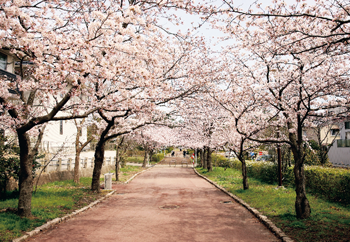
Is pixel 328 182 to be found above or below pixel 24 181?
below

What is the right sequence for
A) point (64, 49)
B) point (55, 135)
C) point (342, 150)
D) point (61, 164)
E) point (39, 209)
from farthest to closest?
1. point (342, 150)
2. point (55, 135)
3. point (61, 164)
4. point (39, 209)
5. point (64, 49)

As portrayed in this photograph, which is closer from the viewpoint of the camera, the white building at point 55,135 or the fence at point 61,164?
the fence at point 61,164

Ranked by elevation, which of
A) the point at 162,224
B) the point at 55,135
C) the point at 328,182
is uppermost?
the point at 55,135

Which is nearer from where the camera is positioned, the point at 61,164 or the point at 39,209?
the point at 39,209

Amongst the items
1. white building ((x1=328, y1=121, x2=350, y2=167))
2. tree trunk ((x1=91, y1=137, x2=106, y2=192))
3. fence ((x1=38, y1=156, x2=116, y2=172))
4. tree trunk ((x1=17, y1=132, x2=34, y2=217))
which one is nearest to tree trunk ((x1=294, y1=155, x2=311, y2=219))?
tree trunk ((x1=17, y1=132, x2=34, y2=217))

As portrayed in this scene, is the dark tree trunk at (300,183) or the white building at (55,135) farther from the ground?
the white building at (55,135)

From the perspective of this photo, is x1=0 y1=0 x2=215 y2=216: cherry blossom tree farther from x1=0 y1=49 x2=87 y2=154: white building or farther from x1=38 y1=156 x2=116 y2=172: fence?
x1=0 y1=49 x2=87 y2=154: white building

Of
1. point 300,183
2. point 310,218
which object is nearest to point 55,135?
point 300,183

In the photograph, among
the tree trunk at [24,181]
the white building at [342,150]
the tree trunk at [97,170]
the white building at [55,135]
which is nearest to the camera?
the tree trunk at [24,181]

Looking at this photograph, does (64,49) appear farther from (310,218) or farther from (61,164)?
(61,164)

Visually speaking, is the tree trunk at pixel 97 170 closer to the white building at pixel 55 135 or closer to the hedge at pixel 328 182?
the white building at pixel 55 135

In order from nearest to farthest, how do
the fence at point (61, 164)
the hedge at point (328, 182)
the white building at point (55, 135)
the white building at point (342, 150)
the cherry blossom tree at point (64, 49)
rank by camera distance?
the cherry blossom tree at point (64, 49)
the hedge at point (328, 182)
the fence at point (61, 164)
the white building at point (55, 135)
the white building at point (342, 150)

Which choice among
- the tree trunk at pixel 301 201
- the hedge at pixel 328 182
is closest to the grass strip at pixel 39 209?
the tree trunk at pixel 301 201

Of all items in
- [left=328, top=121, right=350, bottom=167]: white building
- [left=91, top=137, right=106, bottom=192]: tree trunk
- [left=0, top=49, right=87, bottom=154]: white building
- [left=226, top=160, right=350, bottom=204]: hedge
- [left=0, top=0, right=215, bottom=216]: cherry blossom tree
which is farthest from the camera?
[left=328, top=121, right=350, bottom=167]: white building
